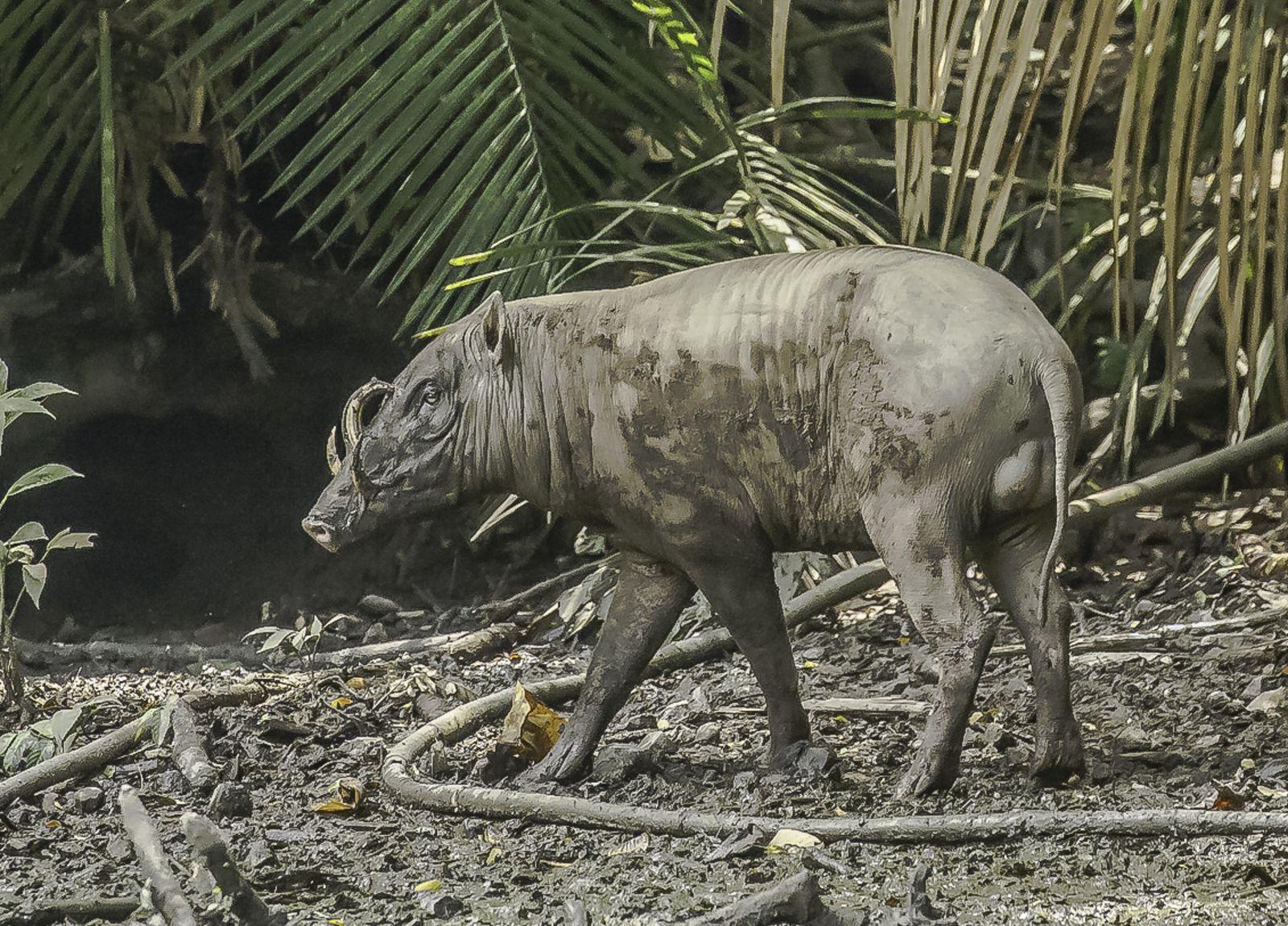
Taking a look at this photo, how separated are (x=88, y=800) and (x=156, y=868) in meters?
1.19

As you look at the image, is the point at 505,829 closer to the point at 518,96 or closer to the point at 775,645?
the point at 775,645

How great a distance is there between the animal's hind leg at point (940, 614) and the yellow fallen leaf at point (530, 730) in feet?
3.08

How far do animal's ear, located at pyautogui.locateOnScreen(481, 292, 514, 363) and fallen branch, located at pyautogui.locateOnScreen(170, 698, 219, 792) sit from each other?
45.3 inches

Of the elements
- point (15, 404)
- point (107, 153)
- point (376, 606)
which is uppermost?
point (107, 153)

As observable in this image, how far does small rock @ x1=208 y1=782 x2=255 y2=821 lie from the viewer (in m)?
3.17

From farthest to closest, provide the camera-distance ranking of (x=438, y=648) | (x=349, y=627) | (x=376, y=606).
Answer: (x=376, y=606) → (x=349, y=627) → (x=438, y=648)

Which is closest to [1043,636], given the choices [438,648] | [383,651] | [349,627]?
[438,648]

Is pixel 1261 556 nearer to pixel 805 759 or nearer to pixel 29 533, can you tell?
pixel 805 759

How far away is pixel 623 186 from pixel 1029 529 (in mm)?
3293

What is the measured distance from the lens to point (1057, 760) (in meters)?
2.95

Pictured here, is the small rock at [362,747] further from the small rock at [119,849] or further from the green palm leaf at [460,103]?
the green palm leaf at [460,103]

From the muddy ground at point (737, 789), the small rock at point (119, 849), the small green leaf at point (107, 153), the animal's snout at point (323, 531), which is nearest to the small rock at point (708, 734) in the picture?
the muddy ground at point (737, 789)

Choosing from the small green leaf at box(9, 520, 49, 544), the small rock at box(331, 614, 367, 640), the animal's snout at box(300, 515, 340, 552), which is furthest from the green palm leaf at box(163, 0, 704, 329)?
the small rock at box(331, 614, 367, 640)

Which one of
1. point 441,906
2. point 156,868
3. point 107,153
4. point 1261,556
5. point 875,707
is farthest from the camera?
point 1261,556
